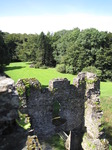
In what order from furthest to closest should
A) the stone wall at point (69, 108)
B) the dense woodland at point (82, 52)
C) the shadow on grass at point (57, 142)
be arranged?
the dense woodland at point (82, 52) → the shadow on grass at point (57, 142) → the stone wall at point (69, 108)

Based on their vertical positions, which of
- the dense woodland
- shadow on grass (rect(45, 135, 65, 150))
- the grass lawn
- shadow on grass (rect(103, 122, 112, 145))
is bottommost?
shadow on grass (rect(103, 122, 112, 145))

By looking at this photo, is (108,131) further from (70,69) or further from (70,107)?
(70,69)

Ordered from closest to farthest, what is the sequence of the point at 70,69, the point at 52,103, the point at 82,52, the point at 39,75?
the point at 52,103, the point at 82,52, the point at 39,75, the point at 70,69

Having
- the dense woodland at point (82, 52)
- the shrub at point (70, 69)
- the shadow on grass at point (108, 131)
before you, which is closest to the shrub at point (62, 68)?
the dense woodland at point (82, 52)

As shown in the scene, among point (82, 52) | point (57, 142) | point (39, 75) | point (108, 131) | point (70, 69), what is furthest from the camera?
point (70, 69)

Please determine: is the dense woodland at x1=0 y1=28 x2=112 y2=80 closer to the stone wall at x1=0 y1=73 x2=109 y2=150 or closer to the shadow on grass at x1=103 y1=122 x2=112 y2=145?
the shadow on grass at x1=103 y1=122 x2=112 y2=145

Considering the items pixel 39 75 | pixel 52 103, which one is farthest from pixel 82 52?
pixel 52 103

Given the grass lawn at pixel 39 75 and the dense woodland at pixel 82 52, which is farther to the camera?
the dense woodland at pixel 82 52

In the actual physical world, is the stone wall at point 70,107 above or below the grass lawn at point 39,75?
above

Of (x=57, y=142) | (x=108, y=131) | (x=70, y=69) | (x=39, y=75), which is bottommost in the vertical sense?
(x=108, y=131)

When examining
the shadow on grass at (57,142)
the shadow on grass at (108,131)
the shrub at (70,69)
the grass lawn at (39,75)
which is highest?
the shrub at (70,69)

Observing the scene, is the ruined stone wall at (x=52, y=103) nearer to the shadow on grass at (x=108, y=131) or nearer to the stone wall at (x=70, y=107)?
the stone wall at (x=70, y=107)

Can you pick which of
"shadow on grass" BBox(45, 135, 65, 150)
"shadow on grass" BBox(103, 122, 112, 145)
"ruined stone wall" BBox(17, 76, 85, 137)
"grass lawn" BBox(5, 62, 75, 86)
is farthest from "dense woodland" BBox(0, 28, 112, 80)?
"ruined stone wall" BBox(17, 76, 85, 137)

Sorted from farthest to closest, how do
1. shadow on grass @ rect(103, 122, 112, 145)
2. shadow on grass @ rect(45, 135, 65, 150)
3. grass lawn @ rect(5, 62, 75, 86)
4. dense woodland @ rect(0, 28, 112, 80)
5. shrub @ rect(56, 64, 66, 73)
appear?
shrub @ rect(56, 64, 66, 73), dense woodland @ rect(0, 28, 112, 80), grass lawn @ rect(5, 62, 75, 86), shadow on grass @ rect(103, 122, 112, 145), shadow on grass @ rect(45, 135, 65, 150)
